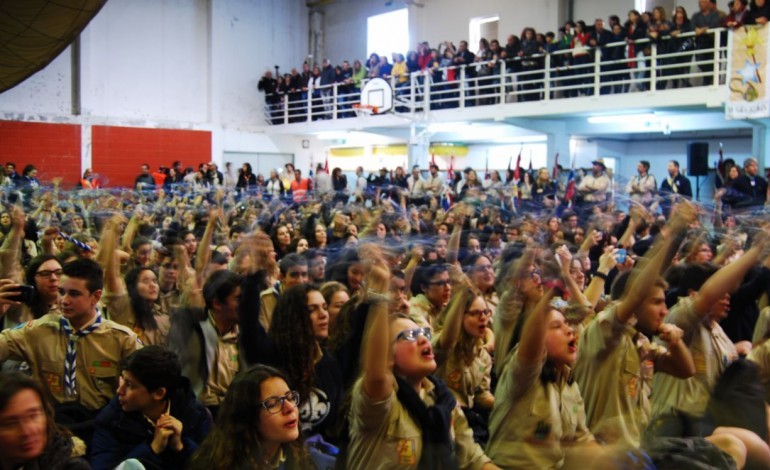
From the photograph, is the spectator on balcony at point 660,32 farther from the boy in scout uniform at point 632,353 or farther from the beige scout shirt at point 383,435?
the beige scout shirt at point 383,435

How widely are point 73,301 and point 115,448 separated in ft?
3.04

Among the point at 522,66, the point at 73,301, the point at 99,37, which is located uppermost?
the point at 99,37

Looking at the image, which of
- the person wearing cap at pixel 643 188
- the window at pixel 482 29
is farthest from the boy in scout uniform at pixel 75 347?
the window at pixel 482 29

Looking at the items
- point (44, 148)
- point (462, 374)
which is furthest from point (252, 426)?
point (44, 148)

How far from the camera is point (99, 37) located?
17703mm

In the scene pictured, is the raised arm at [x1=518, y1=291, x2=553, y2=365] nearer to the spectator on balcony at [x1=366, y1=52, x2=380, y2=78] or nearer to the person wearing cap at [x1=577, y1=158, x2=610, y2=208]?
the person wearing cap at [x1=577, y1=158, x2=610, y2=208]

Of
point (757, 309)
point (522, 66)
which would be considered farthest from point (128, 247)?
point (522, 66)

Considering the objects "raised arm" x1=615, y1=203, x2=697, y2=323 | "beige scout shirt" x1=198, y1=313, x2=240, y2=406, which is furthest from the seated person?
"raised arm" x1=615, y1=203, x2=697, y2=323

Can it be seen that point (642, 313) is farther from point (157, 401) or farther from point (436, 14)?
point (436, 14)

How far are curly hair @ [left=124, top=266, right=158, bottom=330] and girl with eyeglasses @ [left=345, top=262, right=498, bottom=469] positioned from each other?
1.68 m

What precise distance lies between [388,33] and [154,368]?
737 inches

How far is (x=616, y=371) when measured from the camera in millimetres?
2928

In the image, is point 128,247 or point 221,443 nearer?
point 221,443

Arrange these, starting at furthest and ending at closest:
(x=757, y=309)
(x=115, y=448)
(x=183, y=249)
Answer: (x=183, y=249), (x=757, y=309), (x=115, y=448)
